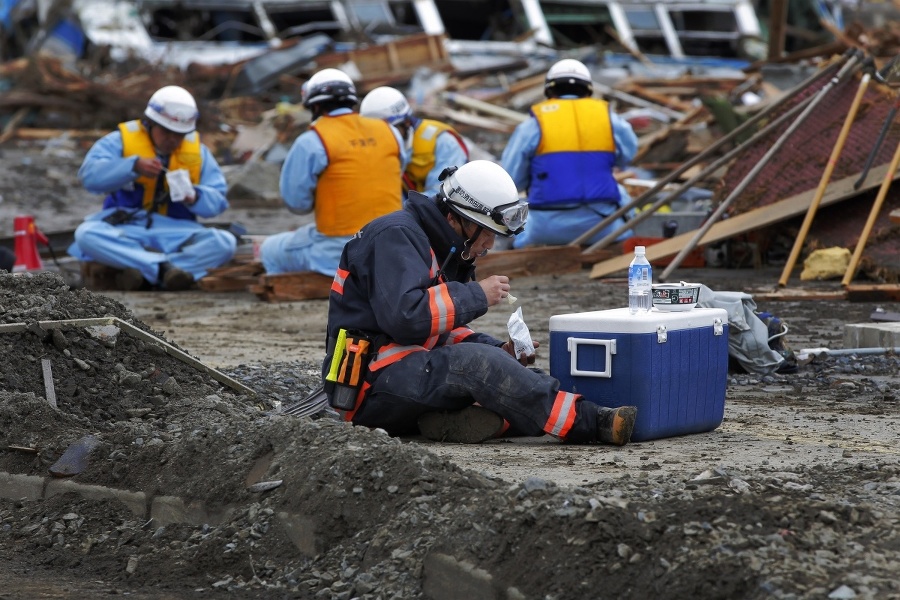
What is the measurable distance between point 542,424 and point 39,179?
15240mm

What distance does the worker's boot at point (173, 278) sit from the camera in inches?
497

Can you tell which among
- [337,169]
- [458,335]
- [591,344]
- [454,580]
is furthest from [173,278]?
[454,580]

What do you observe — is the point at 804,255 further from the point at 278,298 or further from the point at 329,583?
the point at 329,583

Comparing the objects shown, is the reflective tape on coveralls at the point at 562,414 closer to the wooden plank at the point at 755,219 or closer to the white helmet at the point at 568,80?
the wooden plank at the point at 755,219

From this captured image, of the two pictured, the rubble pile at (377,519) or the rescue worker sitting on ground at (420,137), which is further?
the rescue worker sitting on ground at (420,137)

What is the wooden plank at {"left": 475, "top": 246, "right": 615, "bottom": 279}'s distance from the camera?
1233 centimetres

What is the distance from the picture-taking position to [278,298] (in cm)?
1194

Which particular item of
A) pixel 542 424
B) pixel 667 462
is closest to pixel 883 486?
pixel 667 462

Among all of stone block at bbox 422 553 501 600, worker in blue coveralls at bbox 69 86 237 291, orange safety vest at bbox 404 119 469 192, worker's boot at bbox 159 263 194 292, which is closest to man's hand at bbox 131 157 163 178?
worker in blue coveralls at bbox 69 86 237 291

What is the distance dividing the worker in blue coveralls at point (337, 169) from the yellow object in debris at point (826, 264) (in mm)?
3453

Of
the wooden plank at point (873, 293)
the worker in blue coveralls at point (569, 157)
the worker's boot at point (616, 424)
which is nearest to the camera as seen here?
the worker's boot at point (616, 424)

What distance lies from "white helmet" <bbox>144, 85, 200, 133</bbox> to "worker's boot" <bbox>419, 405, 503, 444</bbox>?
647cm

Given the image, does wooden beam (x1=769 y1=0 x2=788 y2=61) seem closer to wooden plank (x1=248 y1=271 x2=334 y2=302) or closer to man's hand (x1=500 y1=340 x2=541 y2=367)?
Result: wooden plank (x1=248 y1=271 x2=334 y2=302)

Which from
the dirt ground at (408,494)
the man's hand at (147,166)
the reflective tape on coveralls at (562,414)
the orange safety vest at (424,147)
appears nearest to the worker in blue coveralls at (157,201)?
the man's hand at (147,166)
